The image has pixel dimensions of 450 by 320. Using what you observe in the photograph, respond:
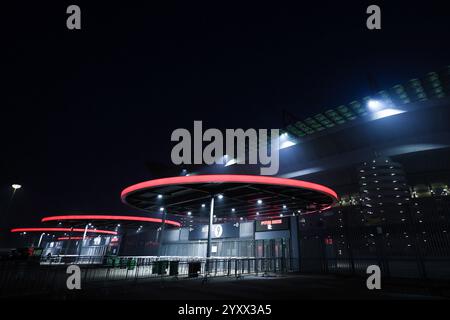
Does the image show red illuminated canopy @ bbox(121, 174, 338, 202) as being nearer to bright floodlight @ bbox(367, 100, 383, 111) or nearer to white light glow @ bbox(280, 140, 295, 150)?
bright floodlight @ bbox(367, 100, 383, 111)

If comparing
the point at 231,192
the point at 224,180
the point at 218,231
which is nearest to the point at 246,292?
the point at 224,180

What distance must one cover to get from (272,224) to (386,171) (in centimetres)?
4148

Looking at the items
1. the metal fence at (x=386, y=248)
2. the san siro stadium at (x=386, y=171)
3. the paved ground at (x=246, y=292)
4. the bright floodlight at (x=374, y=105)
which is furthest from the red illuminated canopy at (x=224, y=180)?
the bright floodlight at (x=374, y=105)

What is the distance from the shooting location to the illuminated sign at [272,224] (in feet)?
90.0

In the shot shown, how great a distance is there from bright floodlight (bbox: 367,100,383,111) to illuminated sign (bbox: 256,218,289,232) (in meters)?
19.6

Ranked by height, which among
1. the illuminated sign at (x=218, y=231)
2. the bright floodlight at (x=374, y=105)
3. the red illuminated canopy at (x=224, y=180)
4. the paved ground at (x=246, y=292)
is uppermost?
the bright floodlight at (x=374, y=105)

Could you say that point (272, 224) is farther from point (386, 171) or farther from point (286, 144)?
point (386, 171)

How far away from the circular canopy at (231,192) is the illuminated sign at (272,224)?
4.47 meters

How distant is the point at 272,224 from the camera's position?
28516mm

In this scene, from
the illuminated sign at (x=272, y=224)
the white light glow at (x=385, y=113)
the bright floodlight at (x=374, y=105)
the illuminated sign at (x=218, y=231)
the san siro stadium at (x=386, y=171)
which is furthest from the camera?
the bright floodlight at (x=374, y=105)

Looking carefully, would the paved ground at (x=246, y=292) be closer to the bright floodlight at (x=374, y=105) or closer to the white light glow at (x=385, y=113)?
the white light glow at (x=385, y=113)

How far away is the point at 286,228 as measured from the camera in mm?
27141
